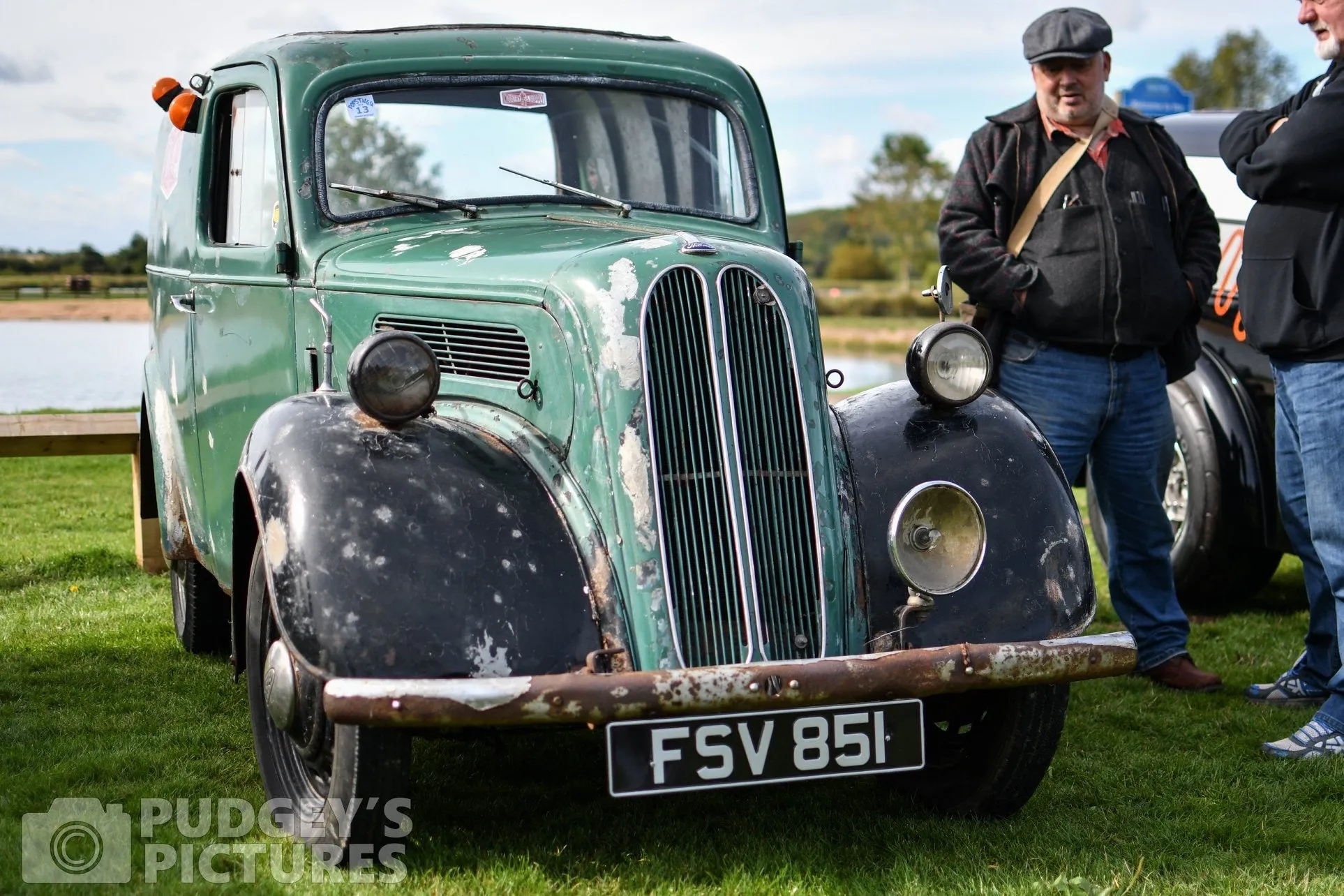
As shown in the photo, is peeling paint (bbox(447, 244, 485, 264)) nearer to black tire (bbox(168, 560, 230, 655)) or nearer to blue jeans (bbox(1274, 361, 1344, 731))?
black tire (bbox(168, 560, 230, 655))

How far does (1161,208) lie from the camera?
16.3 feet

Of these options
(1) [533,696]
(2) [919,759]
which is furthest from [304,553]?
(2) [919,759]

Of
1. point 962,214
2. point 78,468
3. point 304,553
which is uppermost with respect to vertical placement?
point 962,214

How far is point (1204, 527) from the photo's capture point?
20.6ft

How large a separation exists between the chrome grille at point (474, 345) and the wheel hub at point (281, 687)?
858 millimetres

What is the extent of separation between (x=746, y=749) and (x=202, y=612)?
10.2 feet

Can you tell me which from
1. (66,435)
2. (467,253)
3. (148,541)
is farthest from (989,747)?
(66,435)

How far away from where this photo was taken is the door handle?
5.01m

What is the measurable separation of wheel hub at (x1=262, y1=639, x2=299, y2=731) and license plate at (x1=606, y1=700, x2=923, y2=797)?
73 centimetres

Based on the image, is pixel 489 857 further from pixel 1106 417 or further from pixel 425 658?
pixel 1106 417

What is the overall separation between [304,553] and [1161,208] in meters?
3.27

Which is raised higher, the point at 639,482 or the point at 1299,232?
the point at 1299,232

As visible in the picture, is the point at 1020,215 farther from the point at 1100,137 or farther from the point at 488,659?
the point at 488,659

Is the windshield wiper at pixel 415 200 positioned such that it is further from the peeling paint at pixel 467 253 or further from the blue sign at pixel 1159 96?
the blue sign at pixel 1159 96
